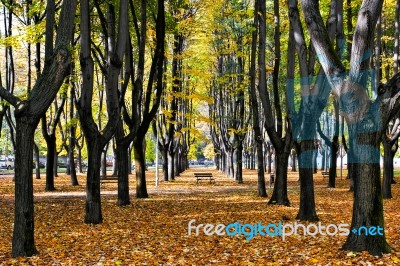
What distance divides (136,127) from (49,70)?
745cm

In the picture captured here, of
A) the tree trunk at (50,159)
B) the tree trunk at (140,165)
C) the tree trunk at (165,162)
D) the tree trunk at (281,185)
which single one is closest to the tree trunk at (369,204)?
the tree trunk at (281,185)

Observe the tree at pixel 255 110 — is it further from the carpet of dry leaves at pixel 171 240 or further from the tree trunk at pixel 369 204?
the tree trunk at pixel 369 204

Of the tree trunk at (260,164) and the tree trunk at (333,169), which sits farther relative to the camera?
the tree trunk at (333,169)

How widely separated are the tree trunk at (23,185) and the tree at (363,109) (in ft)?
16.6

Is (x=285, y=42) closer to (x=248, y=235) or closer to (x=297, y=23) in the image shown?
(x=297, y=23)

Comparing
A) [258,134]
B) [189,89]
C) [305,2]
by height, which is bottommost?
[258,134]

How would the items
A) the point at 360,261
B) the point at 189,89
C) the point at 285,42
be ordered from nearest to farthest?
1. the point at 360,261
2. the point at 285,42
3. the point at 189,89

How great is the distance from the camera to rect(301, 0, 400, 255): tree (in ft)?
21.9

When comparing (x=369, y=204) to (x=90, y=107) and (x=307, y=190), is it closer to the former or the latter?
(x=307, y=190)

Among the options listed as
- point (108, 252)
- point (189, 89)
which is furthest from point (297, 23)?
point (189, 89)

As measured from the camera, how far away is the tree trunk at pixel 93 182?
10773 millimetres

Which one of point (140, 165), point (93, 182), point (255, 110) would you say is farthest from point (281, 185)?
point (93, 182)

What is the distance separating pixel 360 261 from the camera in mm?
6531

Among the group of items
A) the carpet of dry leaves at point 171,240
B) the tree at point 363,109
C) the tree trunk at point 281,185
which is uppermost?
the tree at point 363,109
